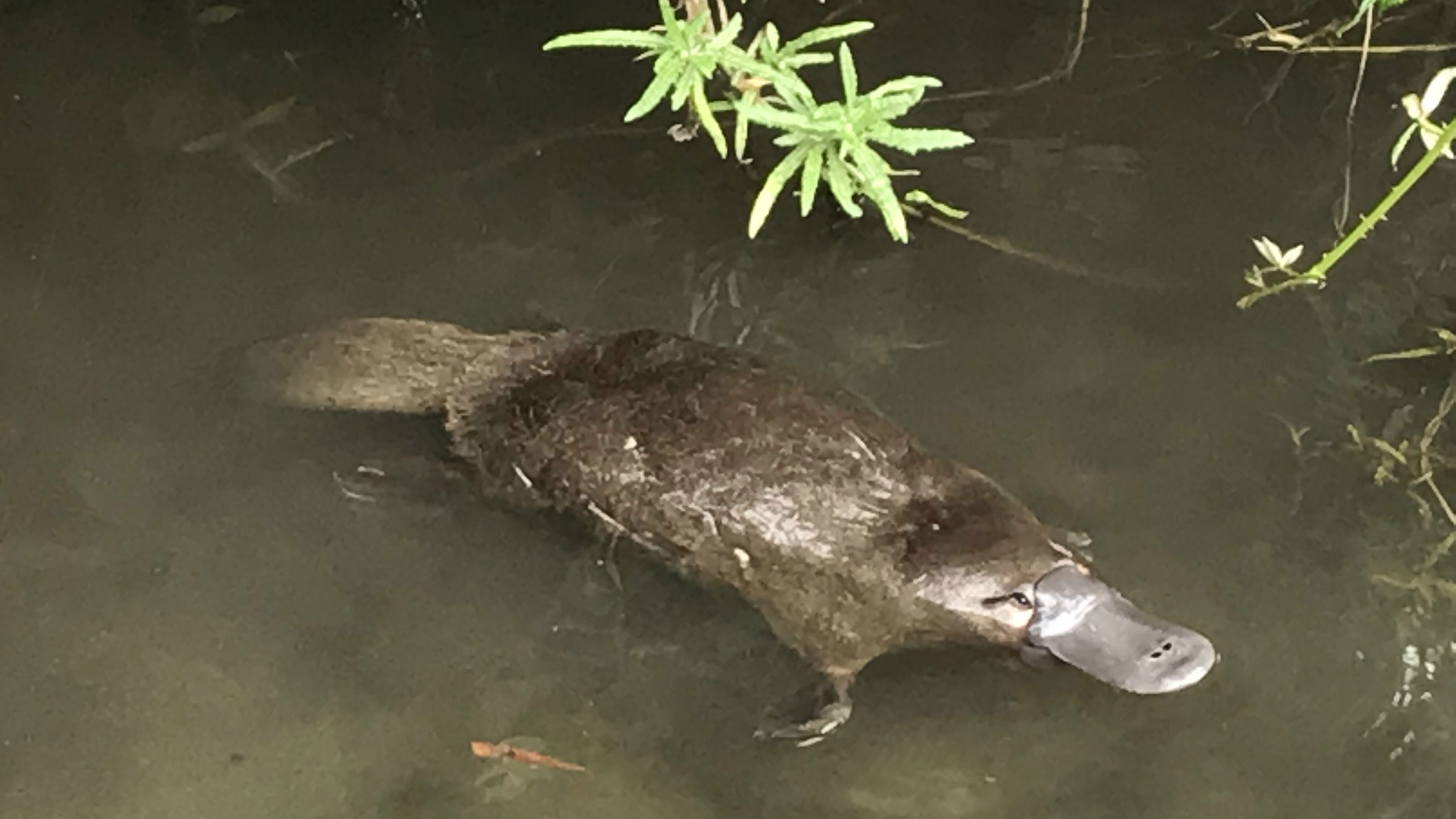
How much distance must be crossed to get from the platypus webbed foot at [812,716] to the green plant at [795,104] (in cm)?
66

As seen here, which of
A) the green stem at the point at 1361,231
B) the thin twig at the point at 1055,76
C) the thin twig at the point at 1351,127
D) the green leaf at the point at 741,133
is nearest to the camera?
the green stem at the point at 1361,231

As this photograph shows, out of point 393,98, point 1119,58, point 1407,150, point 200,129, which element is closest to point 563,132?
point 393,98

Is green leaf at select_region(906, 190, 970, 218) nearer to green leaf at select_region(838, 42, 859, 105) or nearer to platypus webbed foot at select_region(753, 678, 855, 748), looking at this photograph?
green leaf at select_region(838, 42, 859, 105)

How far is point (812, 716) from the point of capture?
2029 millimetres

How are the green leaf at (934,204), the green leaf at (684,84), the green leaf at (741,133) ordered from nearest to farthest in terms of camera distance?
the green leaf at (684,84), the green leaf at (741,133), the green leaf at (934,204)

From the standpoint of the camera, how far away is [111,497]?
7.25 ft

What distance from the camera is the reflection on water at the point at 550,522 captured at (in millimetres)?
2008

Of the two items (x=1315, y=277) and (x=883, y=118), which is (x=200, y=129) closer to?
(x=883, y=118)

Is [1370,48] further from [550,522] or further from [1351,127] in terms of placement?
[550,522]

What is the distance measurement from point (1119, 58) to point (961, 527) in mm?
1315

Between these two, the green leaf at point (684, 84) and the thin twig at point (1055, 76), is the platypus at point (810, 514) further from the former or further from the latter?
the thin twig at point (1055, 76)

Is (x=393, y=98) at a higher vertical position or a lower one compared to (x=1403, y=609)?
higher

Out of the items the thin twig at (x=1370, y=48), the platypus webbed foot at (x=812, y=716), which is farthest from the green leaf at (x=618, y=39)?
the thin twig at (x=1370, y=48)

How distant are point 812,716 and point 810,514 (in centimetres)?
32
